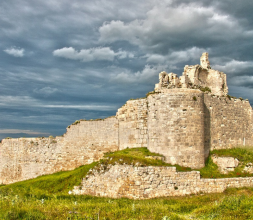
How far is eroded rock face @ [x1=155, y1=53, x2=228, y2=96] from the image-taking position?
827 inches

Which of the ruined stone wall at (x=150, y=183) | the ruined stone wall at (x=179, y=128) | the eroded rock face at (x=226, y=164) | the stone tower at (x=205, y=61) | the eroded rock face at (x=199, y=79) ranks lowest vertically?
the ruined stone wall at (x=150, y=183)

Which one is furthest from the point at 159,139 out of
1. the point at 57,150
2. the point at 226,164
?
the point at 57,150

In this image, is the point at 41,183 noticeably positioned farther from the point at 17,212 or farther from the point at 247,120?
the point at 247,120

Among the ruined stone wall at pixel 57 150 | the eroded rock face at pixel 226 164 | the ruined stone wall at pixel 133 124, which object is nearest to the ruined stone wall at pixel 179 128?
the eroded rock face at pixel 226 164

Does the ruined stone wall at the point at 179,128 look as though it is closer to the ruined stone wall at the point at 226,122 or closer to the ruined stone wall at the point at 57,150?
the ruined stone wall at the point at 226,122

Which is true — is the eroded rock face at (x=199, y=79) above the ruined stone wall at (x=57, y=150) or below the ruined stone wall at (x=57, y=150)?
above

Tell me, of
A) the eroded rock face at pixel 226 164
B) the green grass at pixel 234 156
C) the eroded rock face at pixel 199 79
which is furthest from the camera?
the eroded rock face at pixel 199 79

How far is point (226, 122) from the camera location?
67.3 feet

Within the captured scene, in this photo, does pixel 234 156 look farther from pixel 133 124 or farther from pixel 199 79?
pixel 199 79

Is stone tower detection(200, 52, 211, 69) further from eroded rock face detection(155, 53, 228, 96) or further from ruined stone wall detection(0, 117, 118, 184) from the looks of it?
ruined stone wall detection(0, 117, 118, 184)

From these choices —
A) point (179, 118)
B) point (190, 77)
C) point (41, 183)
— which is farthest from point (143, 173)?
point (190, 77)

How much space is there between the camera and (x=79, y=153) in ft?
73.3

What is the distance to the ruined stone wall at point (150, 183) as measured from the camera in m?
14.6

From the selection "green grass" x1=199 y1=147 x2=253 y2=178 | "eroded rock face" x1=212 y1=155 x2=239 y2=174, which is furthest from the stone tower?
"eroded rock face" x1=212 y1=155 x2=239 y2=174
